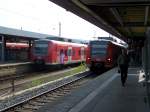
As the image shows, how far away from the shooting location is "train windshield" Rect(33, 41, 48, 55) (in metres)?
40.2

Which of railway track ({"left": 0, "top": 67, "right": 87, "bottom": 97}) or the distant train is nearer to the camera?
railway track ({"left": 0, "top": 67, "right": 87, "bottom": 97})

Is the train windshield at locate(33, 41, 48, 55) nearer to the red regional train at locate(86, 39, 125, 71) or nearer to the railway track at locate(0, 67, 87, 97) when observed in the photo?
the red regional train at locate(86, 39, 125, 71)

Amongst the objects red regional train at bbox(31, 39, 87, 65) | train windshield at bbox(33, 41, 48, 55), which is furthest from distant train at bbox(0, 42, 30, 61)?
train windshield at bbox(33, 41, 48, 55)

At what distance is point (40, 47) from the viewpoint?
40.7 meters

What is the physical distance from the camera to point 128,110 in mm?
Result: 12148

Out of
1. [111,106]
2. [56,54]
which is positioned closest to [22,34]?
[56,54]

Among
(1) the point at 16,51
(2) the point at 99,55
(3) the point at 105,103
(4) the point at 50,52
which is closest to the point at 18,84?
(3) the point at 105,103

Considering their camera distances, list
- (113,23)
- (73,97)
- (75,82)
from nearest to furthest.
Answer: (73,97) < (75,82) < (113,23)

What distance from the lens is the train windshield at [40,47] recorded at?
40.2m

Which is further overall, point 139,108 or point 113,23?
point 113,23

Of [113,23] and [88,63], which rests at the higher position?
[113,23]

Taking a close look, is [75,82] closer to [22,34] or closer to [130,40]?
[22,34]

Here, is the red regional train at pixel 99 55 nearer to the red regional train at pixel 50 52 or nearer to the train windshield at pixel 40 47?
the red regional train at pixel 50 52

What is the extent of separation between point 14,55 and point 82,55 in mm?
9978
